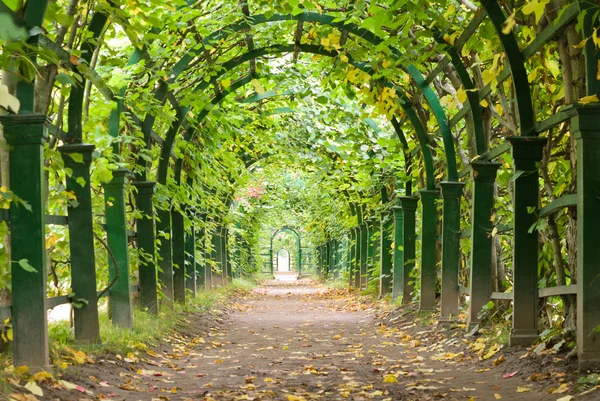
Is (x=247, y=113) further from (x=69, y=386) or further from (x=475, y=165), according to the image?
(x=69, y=386)

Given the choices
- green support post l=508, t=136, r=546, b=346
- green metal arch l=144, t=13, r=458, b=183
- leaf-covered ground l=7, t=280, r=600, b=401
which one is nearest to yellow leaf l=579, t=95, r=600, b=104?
green support post l=508, t=136, r=546, b=346

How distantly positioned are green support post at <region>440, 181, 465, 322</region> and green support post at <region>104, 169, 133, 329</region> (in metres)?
3.86

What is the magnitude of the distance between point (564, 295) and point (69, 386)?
3.69 metres

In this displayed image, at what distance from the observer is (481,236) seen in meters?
7.37

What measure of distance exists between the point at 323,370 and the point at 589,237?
2631 millimetres

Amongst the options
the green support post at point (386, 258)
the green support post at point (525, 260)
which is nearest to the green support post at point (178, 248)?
the green support post at point (386, 258)

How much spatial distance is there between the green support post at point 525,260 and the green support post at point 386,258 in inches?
315

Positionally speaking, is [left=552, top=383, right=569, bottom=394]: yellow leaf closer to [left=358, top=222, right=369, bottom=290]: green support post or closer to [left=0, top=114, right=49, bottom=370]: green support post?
[left=0, top=114, right=49, bottom=370]: green support post

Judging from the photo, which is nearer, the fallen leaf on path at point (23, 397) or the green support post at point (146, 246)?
the fallen leaf on path at point (23, 397)

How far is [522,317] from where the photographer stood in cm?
601

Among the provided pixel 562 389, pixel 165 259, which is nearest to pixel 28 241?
pixel 562 389

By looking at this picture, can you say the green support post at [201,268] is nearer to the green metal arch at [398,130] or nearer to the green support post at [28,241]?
the green metal arch at [398,130]

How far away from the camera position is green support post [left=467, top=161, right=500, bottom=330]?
731 cm

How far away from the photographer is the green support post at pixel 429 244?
10086 millimetres
